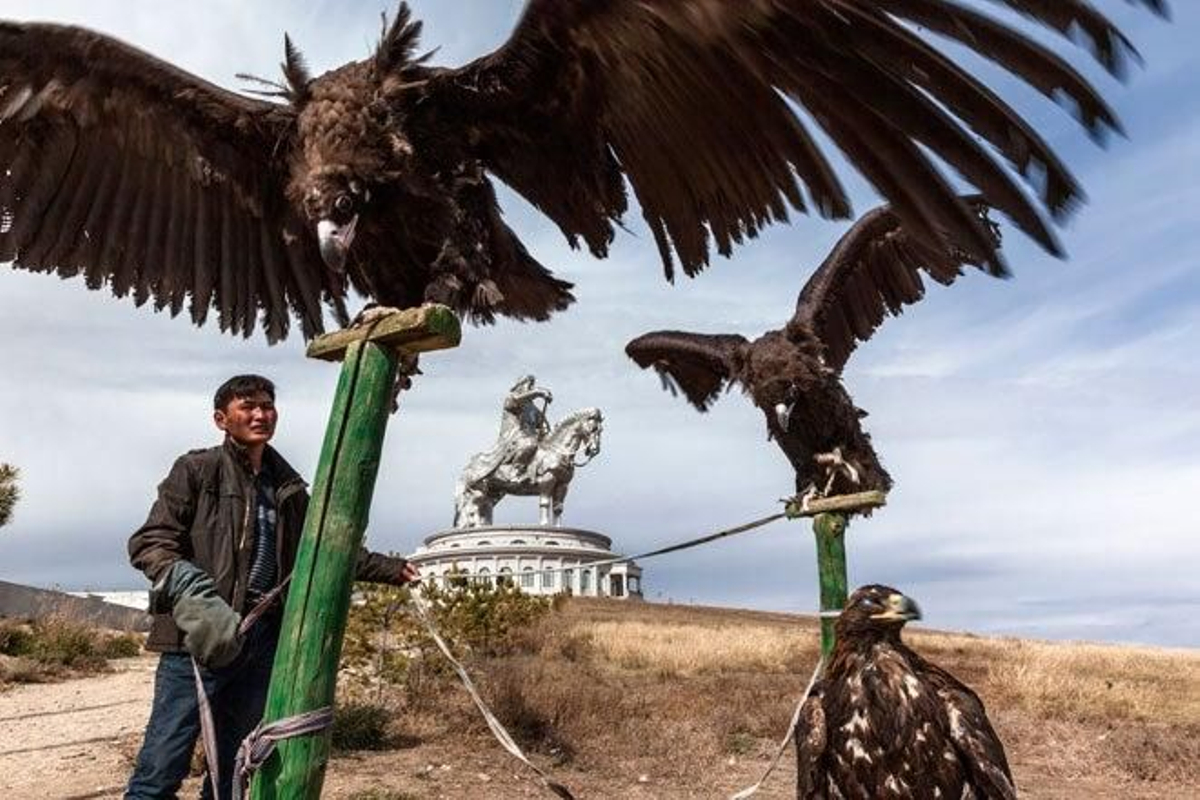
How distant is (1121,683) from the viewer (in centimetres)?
1798

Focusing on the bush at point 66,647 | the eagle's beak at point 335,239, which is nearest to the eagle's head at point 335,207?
the eagle's beak at point 335,239

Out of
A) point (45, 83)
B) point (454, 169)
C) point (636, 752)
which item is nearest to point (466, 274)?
point (454, 169)

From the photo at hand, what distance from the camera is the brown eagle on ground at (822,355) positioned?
7910 mm

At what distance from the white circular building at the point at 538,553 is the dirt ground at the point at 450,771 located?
32.2 m

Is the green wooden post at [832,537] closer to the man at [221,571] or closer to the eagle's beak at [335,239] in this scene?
the man at [221,571]

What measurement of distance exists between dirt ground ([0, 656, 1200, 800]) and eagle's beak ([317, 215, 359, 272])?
19.2 feet

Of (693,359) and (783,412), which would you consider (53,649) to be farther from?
(783,412)

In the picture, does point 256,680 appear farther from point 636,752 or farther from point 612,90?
point 636,752

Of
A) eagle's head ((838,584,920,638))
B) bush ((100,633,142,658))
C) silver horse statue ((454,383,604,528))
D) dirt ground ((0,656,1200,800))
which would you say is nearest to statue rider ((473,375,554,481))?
silver horse statue ((454,383,604,528))

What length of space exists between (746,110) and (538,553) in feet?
144

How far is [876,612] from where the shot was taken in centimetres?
577

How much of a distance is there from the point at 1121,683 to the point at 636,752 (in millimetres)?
10697

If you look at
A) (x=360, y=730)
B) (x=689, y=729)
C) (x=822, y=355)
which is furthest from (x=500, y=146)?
(x=689, y=729)

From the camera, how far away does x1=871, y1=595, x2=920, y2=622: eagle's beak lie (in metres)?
5.74
